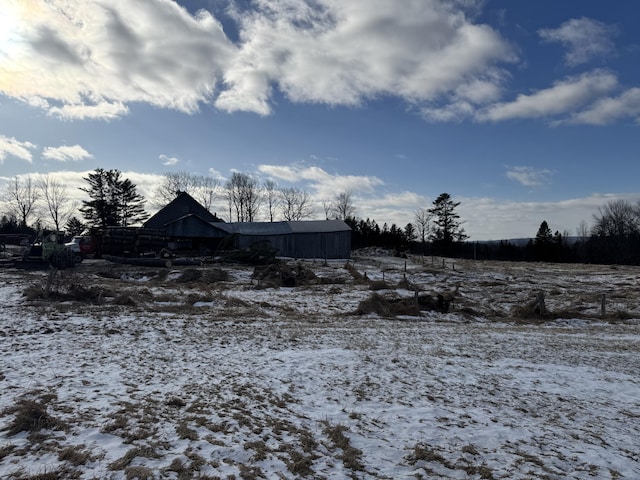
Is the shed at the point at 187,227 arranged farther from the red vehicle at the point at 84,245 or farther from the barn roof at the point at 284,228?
the red vehicle at the point at 84,245

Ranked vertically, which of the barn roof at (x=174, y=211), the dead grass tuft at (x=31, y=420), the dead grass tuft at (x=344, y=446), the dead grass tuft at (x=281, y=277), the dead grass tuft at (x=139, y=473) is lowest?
the dead grass tuft at (x=344, y=446)

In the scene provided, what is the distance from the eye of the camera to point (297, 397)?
733cm

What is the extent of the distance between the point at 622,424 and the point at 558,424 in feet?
4.38

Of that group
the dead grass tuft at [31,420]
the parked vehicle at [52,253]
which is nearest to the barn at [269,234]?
the parked vehicle at [52,253]

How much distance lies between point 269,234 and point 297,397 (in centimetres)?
4582

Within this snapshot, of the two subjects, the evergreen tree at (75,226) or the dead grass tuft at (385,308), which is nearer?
the dead grass tuft at (385,308)

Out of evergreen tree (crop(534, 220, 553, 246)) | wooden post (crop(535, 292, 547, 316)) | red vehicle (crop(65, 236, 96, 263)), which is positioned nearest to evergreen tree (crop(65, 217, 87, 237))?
red vehicle (crop(65, 236, 96, 263))

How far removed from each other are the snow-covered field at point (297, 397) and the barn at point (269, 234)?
1334 inches

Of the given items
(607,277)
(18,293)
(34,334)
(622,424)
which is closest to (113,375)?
(34,334)

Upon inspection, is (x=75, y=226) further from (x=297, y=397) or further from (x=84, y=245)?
(x=297, y=397)

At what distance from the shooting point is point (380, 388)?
7996 millimetres

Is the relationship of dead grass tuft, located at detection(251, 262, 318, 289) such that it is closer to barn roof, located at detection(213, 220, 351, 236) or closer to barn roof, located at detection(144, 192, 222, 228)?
barn roof, located at detection(213, 220, 351, 236)

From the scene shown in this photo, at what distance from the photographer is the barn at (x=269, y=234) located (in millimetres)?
48875

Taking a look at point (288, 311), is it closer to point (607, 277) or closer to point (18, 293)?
point (18, 293)
